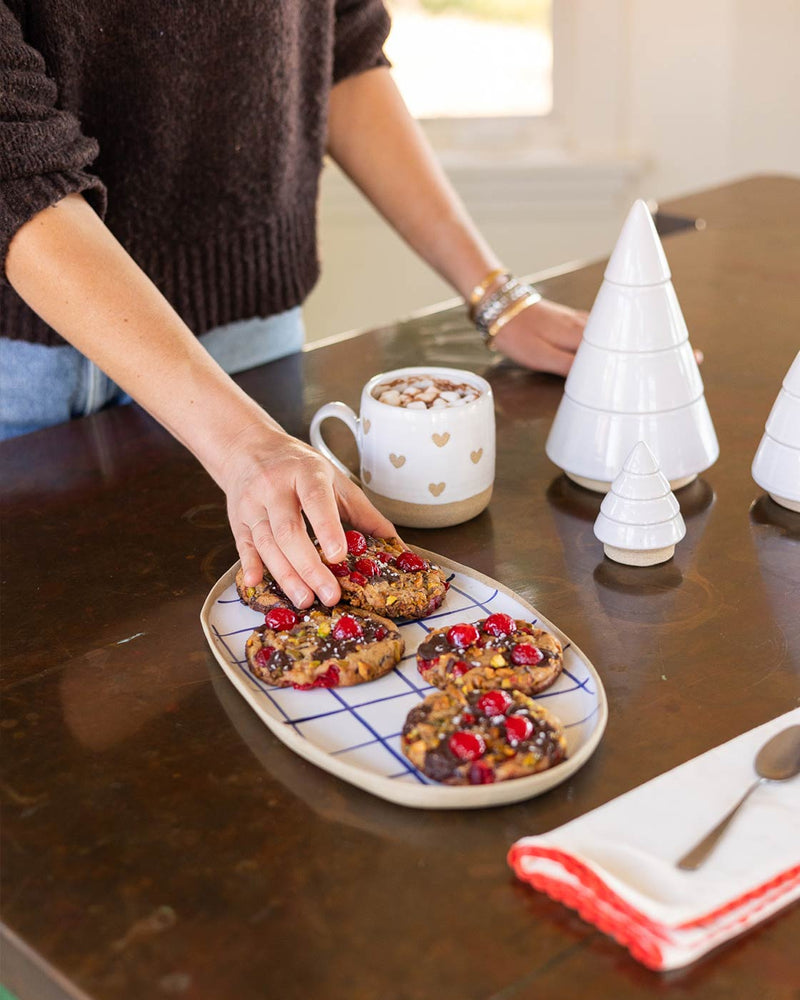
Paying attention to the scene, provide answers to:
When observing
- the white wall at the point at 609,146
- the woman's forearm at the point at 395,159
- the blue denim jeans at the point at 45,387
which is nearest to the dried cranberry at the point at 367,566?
the blue denim jeans at the point at 45,387

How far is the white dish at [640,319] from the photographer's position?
1.01 m

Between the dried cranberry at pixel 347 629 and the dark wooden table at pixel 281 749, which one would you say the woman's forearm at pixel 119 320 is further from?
the dried cranberry at pixel 347 629

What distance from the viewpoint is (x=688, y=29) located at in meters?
2.81

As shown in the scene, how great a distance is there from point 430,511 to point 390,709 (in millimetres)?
280

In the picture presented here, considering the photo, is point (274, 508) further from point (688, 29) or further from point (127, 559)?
point (688, 29)

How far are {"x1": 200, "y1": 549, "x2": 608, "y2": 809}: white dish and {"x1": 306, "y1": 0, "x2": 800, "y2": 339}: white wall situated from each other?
233 cm

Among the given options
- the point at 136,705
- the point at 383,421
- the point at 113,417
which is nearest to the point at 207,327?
the point at 113,417

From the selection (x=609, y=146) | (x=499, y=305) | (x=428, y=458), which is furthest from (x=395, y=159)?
(x=609, y=146)

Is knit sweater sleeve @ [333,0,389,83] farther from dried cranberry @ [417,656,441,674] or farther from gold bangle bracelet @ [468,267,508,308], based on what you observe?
dried cranberry @ [417,656,441,674]

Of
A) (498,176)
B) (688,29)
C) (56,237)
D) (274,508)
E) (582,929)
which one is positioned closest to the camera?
(582,929)

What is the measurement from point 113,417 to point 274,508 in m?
0.44

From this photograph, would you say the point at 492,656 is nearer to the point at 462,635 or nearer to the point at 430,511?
the point at 462,635

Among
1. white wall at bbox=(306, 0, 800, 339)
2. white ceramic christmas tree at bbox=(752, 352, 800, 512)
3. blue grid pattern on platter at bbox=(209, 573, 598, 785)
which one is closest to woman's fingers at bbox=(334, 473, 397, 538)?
blue grid pattern on platter at bbox=(209, 573, 598, 785)

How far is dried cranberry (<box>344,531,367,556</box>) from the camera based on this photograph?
909 millimetres
